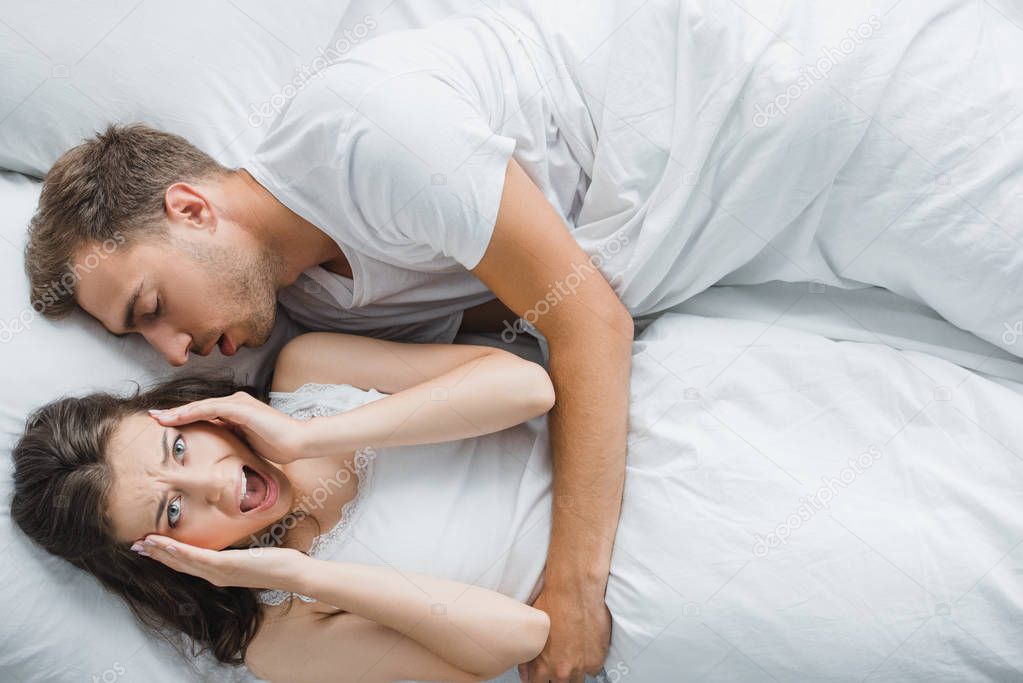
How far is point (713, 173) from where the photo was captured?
1.25 m

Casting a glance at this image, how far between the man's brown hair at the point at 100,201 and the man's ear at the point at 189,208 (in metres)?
0.01

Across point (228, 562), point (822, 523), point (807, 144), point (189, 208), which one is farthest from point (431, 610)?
point (807, 144)

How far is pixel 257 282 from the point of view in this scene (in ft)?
4.23

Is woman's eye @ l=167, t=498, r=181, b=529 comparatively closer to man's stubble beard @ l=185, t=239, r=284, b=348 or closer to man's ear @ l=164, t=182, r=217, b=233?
man's stubble beard @ l=185, t=239, r=284, b=348

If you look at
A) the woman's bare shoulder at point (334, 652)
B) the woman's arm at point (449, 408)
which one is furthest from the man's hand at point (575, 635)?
the woman's arm at point (449, 408)

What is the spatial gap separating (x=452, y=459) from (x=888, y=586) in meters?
0.59

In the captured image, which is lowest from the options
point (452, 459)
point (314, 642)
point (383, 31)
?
point (314, 642)

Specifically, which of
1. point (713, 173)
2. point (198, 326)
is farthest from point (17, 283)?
point (713, 173)

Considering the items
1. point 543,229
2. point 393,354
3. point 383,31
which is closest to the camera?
point 543,229

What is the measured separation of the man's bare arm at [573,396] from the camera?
1218mm

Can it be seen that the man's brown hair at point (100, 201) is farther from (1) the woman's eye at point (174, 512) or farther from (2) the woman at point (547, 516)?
(1) the woman's eye at point (174, 512)

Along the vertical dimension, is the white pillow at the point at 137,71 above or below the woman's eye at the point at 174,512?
above

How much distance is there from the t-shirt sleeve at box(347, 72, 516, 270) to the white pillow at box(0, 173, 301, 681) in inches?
16.0

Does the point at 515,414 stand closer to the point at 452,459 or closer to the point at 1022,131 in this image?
the point at 452,459
